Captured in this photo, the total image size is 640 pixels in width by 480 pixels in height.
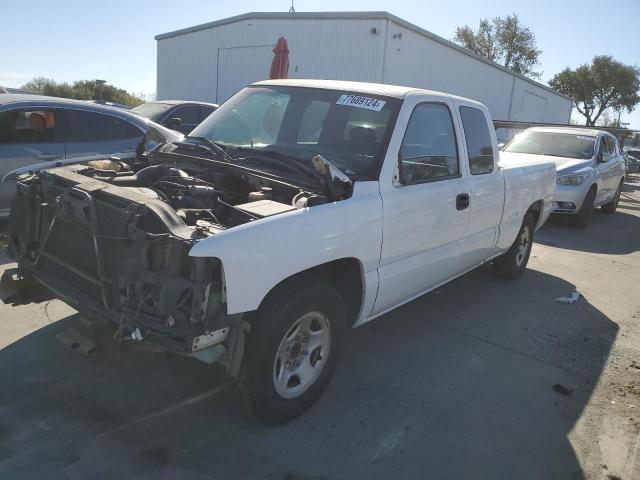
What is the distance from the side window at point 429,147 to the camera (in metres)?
3.69

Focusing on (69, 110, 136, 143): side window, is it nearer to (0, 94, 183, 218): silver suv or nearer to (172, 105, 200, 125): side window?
(0, 94, 183, 218): silver suv

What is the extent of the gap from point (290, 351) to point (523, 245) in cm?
424

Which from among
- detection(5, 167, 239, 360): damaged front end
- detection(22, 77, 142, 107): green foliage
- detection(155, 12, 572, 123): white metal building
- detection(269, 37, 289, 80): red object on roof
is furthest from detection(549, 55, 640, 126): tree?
detection(5, 167, 239, 360): damaged front end

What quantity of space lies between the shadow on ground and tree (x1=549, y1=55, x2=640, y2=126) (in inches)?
2281

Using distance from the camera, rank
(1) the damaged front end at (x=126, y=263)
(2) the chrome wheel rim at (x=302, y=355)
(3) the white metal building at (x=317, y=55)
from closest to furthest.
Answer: (1) the damaged front end at (x=126, y=263) < (2) the chrome wheel rim at (x=302, y=355) < (3) the white metal building at (x=317, y=55)

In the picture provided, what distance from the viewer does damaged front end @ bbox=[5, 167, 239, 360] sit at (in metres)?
2.48

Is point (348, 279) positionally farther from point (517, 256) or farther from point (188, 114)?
point (188, 114)

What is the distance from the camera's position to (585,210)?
10047 mm

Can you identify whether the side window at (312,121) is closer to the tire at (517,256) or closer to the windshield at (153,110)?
the tire at (517,256)

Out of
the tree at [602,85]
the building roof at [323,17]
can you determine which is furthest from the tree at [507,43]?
the building roof at [323,17]

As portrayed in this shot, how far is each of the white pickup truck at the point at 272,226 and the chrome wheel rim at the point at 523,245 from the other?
164 centimetres

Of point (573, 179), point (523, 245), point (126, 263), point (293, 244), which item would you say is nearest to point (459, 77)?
point (573, 179)

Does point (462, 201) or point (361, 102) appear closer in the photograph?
point (361, 102)

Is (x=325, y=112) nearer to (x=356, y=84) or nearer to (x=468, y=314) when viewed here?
(x=356, y=84)
